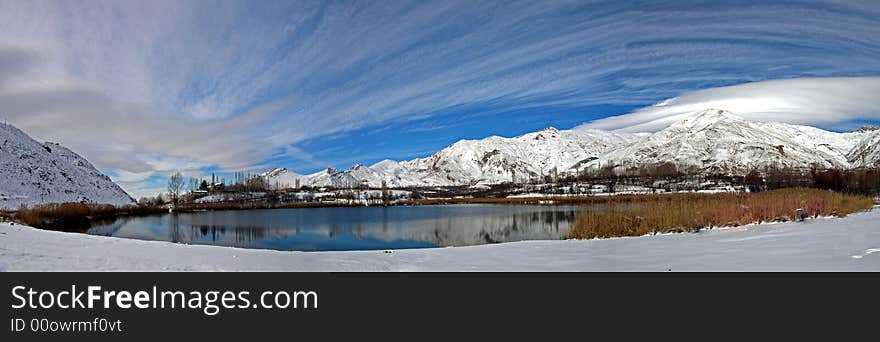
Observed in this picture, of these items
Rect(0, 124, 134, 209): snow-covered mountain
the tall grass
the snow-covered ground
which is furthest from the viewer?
Rect(0, 124, 134, 209): snow-covered mountain

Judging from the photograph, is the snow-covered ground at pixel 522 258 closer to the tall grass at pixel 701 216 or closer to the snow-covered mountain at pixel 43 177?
the tall grass at pixel 701 216

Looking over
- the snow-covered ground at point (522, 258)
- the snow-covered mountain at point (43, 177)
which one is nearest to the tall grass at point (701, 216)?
the snow-covered ground at point (522, 258)

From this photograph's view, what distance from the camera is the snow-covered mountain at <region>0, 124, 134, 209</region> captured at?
48.7 m

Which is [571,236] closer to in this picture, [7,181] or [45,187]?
[7,181]

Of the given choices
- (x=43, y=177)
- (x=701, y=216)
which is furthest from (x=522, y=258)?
(x=43, y=177)

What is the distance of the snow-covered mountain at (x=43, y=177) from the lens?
160 feet

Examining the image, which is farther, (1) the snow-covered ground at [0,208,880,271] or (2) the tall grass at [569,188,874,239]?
(2) the tall grass at [569,188,874,239]

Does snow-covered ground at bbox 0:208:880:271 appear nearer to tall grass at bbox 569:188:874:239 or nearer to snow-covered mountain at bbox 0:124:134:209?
tall grass at bbox 569:188:874:239

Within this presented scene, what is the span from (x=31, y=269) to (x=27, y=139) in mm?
80121

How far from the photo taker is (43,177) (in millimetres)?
55875

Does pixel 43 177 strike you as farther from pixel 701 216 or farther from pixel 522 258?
pixel 701 216

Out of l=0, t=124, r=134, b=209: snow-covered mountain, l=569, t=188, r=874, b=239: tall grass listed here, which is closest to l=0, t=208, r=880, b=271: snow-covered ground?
l=569, t=188, r=874, b=239: tall grass
